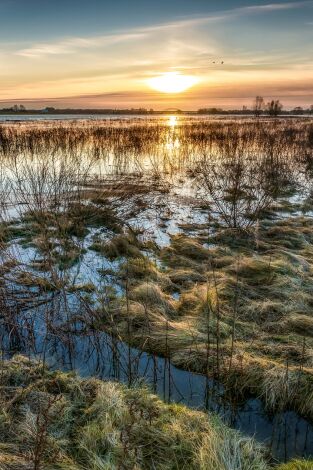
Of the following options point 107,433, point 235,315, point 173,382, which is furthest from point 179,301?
point 107,433

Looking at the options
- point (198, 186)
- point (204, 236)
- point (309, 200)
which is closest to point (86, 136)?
point (198, 186)

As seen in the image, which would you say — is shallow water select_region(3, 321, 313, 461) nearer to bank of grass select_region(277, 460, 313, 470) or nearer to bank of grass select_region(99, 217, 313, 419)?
bank of grass select_region(99, 217, 313, 419)

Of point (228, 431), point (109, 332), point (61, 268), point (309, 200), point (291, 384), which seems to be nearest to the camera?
point (228, 431)

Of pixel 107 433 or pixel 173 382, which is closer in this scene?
pixel 107 433

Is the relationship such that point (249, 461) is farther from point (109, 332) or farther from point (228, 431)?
point (109, 332)

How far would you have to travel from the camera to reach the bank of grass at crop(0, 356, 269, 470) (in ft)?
10.3

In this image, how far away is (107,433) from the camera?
3.38 m

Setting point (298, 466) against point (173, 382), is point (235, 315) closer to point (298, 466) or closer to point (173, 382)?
point (173, 382)

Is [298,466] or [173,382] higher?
[298,466]

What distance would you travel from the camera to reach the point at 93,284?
22.5 feet

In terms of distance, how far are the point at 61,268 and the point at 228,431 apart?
4803 mm

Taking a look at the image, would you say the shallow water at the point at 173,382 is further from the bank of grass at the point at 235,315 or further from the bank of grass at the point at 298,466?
the bank of grass at the point at 298,466

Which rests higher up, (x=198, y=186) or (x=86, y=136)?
(x=86, y=136)

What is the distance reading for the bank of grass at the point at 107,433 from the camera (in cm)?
312
